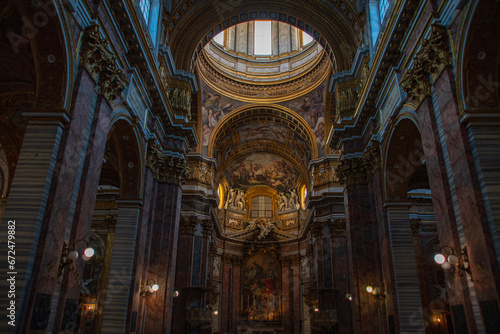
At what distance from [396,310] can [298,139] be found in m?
21.8

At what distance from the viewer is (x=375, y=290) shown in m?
14.0

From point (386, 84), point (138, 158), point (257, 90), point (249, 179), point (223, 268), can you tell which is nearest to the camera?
point (386, 84)

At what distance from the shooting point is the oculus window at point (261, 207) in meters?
40.6

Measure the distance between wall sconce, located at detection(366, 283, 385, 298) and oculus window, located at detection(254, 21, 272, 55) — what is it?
2612cm

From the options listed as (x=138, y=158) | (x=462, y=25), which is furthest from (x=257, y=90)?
(x=462, y=25)

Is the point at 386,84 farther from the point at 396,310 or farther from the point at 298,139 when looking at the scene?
the point at 298,139

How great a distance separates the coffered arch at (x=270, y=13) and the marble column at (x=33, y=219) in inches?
408

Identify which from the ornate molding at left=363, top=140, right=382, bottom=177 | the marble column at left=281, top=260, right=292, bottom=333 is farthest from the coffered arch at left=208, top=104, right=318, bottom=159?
the ornate molding at left=363, top=140, right=382, bottom=177

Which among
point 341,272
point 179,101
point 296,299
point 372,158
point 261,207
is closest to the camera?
point 372,158

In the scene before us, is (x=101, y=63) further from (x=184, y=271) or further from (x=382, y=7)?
(x=184, y=271)

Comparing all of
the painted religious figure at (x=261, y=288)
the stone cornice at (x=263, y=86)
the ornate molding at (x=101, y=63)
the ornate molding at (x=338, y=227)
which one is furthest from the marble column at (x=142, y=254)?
the painted religious figure at (x=261, y=288)

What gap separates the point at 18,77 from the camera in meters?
11.8

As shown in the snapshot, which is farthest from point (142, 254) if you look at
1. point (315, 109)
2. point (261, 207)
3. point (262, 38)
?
point (262, 38)

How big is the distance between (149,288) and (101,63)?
872cm
